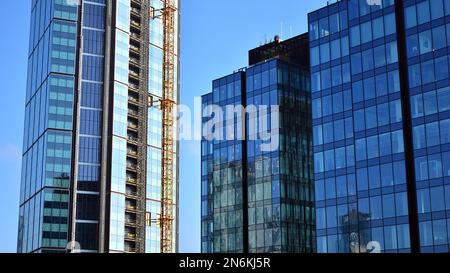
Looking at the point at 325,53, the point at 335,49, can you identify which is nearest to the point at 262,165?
the point at 325,53

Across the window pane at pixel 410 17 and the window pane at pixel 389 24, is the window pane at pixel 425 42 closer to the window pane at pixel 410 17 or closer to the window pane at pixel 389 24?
the window pane at pixel 410 17

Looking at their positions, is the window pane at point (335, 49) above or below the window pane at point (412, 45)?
above

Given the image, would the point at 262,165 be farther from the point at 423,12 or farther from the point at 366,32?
the point at 423,12

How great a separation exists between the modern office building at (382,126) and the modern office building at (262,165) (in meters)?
13.6

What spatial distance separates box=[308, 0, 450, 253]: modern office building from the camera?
90.9 m

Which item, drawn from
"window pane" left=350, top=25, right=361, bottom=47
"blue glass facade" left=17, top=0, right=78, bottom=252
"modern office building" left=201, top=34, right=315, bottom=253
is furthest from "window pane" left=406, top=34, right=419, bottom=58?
"blue glass facade" left=17, top=0, right=78, bottom=252

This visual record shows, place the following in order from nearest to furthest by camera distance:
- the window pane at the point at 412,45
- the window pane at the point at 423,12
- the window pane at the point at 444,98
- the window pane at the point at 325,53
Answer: the window pane at the point at 444,98, the window pane at the point at 423,12, the window pane at the point at 412,45, the window pane at the point at 325,53

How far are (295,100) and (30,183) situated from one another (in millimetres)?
96025

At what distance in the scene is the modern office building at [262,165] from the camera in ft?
402

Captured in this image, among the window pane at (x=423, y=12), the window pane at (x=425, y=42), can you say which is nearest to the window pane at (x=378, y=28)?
the window pane at (x=423, y=12)

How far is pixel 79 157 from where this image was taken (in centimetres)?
→ 19025

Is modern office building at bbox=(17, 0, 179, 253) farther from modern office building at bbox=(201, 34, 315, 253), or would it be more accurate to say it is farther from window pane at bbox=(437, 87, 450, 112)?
window pane at bbox=(437, 87, 450, 112)

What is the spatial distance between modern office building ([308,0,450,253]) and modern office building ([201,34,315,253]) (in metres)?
13.6
